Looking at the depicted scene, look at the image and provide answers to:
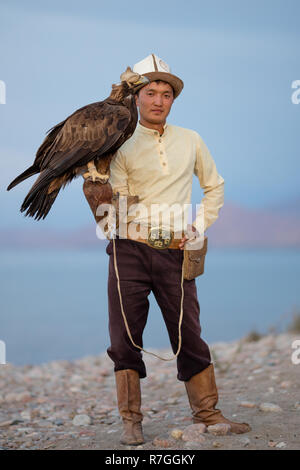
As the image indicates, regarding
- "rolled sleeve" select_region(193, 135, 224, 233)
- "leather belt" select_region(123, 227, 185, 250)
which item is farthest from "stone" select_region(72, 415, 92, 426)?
"rolled sleeve" select_region(193, 135, 224, 233)

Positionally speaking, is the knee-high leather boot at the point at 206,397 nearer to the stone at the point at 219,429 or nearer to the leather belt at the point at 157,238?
the stone at the point at 219,429

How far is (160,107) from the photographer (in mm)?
3732

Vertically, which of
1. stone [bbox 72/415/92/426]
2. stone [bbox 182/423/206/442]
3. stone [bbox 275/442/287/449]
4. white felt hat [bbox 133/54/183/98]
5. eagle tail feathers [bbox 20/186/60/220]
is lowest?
stone [bbox 72/415/92/426]

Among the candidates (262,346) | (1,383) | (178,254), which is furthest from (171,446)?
(262,346)

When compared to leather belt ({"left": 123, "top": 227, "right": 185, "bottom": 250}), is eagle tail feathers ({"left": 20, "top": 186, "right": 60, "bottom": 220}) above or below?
above

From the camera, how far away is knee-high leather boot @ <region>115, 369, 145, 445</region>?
12.1ft

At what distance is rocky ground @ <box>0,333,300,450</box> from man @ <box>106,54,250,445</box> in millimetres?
258

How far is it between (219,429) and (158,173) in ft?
5.72

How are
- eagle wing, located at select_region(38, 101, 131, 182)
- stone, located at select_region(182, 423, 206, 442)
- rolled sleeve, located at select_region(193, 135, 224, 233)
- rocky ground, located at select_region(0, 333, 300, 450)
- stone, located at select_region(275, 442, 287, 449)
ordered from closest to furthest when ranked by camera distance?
1. eagle wing, located at select_region(38, 101, 131, 182)
2. stone, located at select_region(275, 442, 287, 449)
3. stone, located at select_region(182, 423, 206, 442)
4. rocky ground, located at select_region(0, 333, 300, 450)
5. rolled sleeve, located at select_region(193, 135, 224, 233)

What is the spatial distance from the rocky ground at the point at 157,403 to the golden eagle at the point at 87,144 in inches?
67.8

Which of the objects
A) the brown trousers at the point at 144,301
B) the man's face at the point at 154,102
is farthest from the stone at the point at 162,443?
the man's face at the point at 154,102

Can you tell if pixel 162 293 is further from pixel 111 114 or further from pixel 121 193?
pixel 111 114

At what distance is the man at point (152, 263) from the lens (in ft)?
12.2

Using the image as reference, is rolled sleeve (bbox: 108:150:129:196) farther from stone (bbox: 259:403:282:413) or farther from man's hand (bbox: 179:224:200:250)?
stone (bbox: 259:403:282:413)
